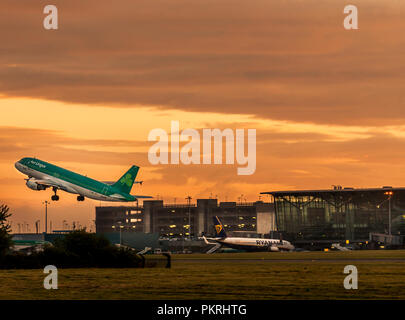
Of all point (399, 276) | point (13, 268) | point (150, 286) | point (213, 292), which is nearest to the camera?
point (213, 292)

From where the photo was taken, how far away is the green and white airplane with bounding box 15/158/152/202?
148 metres

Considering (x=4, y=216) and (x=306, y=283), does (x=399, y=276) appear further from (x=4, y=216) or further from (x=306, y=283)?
(x=4, y=216)

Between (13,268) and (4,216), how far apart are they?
10078 mm

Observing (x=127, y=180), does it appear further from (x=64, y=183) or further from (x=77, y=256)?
(x=77, y=256)

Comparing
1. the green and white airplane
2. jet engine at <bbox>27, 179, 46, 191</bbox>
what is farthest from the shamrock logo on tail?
jet engine at <bbox>27, 179, 46, 191</bbox>

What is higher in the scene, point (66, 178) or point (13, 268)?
point (66, 178)

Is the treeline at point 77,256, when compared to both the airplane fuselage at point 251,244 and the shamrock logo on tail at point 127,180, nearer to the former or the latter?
the shamrock logo on tail at point 127,180

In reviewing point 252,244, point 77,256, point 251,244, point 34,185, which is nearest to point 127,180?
point 34,185

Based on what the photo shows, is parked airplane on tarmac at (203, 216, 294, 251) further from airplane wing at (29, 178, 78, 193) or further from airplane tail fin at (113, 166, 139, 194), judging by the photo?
airplane wing at (29, 178, 78, 193)

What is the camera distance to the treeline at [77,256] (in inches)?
2589

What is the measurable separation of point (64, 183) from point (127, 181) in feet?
64.0
